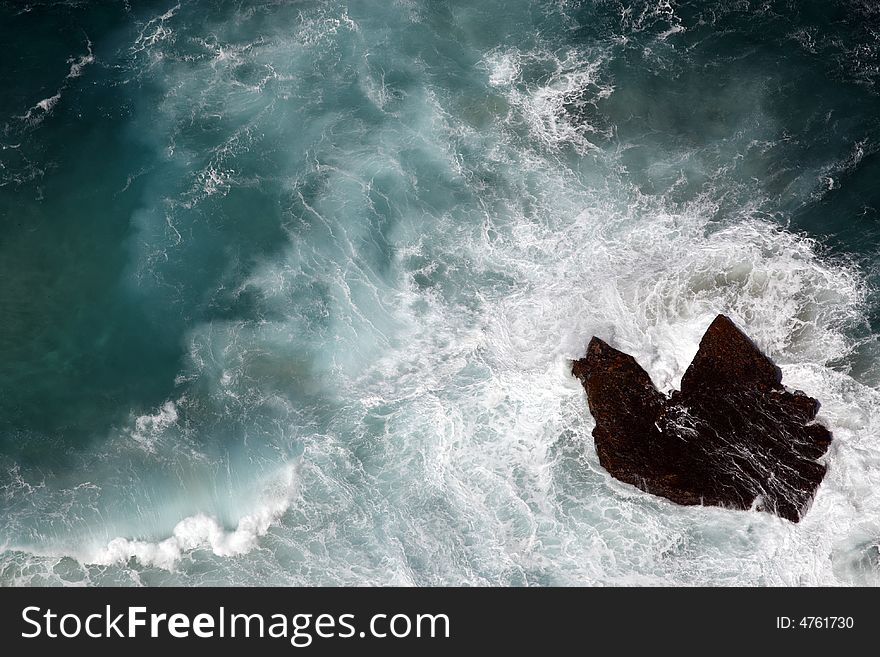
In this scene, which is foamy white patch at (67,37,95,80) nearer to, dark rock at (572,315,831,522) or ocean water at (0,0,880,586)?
ocean water at (0,0,880,586)

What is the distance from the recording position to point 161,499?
27812mm

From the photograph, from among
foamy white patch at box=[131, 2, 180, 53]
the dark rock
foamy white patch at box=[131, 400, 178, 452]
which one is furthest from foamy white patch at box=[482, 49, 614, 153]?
foamy white patch at box=[131, 400, 178, 452]

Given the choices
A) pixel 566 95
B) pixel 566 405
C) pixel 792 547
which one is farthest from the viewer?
pixel 566 95

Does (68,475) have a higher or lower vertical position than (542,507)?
higher

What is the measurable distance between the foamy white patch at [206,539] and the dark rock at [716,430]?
12561 mm

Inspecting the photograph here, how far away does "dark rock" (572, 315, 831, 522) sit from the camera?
1009 inches

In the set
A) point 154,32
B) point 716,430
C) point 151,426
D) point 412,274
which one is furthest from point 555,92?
point 151,426

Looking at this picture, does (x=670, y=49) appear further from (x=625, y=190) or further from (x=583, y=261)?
(x=583, y=261)

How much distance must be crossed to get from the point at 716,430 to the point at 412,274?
13226mm

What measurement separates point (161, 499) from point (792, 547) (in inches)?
956

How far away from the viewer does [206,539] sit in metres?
27.4

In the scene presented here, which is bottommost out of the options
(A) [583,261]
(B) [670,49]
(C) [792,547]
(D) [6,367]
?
(C) [792,547]

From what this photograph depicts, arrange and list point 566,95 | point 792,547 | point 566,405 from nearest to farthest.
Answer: point 792,547 < point 566,405 < point 566,95

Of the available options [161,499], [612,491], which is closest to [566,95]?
[612,491]
